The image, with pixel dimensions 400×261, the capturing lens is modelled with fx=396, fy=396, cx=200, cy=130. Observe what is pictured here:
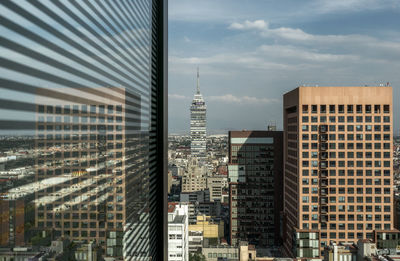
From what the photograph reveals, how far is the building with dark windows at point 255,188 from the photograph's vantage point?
23547mm

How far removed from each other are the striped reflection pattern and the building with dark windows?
22716 mm

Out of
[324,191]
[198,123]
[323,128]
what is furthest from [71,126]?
[198,123]

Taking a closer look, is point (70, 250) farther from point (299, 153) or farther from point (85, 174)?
point (299, 153)

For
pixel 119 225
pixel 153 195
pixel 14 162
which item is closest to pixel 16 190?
pixel 14 162

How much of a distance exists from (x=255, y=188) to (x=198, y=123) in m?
36.3

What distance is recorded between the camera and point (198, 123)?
195ft

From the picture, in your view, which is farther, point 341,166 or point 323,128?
point 341,166

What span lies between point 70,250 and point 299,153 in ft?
57.5

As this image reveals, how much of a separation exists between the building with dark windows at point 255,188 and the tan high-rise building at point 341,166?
5686 mm

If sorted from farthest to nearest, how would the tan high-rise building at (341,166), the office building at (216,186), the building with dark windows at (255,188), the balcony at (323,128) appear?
1. the office building at (216,186)
2. the building with dark windows at (255,188)
3. the balcony at (323,128)
4. the tan high-rise building at (341,166)

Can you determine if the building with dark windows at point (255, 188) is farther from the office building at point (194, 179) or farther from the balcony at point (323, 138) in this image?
the office building at point (194, 179)

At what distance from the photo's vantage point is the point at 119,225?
0.93m

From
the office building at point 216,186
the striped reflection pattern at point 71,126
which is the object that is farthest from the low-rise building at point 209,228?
the striped reflection pattern at point 71,126

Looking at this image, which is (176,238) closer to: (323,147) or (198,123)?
(323,147)
